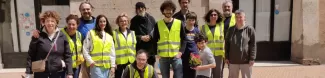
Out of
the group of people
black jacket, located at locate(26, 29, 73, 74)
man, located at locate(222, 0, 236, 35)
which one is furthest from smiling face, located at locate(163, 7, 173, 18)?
black jacket, located at locate(26, 29, 73, 74)

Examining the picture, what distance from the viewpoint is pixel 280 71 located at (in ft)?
24.9

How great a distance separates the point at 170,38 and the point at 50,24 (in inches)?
68.4

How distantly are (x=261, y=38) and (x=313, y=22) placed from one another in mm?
1415

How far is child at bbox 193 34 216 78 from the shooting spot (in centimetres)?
459

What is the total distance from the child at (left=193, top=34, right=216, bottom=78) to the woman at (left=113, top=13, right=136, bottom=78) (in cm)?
95

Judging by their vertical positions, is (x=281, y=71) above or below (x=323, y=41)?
below

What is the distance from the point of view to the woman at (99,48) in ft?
14.6

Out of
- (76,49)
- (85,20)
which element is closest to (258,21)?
(85,20)

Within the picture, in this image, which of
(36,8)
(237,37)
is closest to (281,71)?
(237,37)

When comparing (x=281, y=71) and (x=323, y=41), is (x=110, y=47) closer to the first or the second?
(x=281, y=71)

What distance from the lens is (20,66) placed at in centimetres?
868

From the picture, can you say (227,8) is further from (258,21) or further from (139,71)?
(258,21)

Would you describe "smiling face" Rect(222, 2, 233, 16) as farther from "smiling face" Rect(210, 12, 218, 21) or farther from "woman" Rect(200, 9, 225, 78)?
"smiling face" Rect(210, 12, 218, 21)

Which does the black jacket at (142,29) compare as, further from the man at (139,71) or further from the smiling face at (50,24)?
the smiling face at (50,24)
